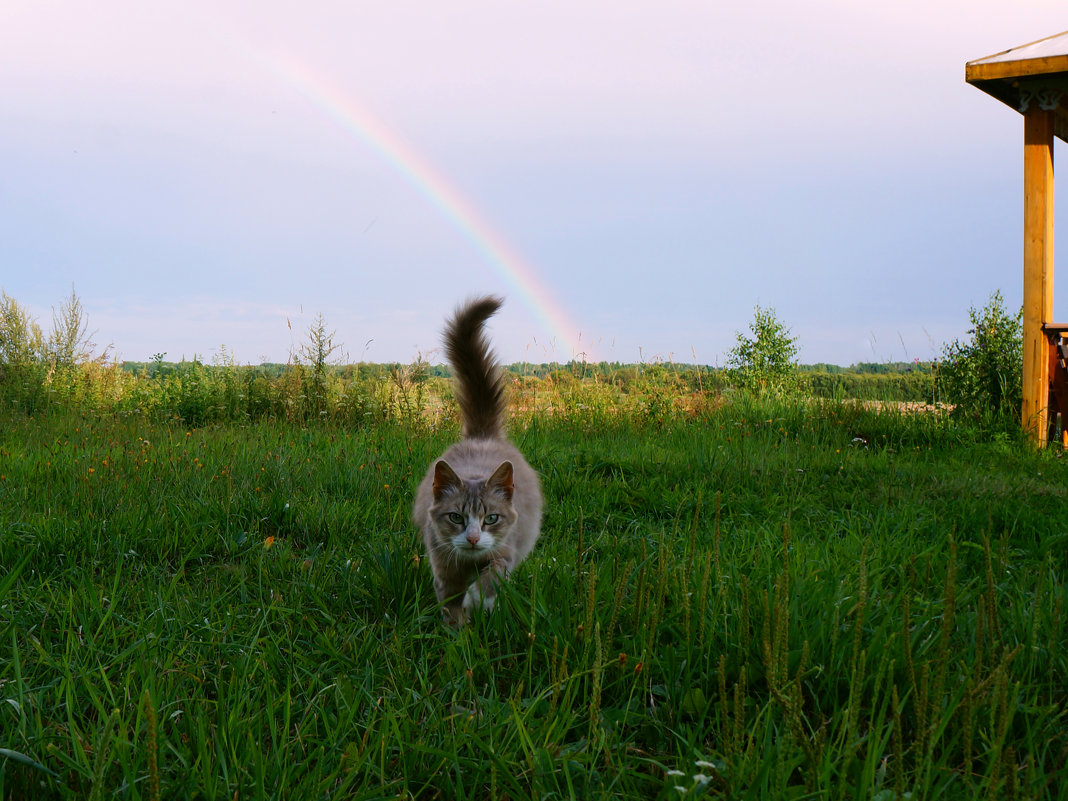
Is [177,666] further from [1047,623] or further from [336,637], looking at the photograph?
[1047,623]

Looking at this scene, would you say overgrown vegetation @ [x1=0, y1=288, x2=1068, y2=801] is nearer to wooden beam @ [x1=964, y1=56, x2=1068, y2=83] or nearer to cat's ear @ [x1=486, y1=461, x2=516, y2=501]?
cat's ear @ [x1=486, y1=461, x2=516, y2=501]

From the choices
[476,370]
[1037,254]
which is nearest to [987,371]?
[1037,254]

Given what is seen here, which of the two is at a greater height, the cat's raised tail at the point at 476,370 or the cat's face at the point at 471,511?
the cat's raised tail at the point at 476,370

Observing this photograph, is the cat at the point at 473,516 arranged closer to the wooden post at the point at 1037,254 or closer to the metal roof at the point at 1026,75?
the wooden post at the point at 1037,254

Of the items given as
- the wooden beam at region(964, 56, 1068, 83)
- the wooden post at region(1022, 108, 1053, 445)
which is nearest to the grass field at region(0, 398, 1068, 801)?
the wooden post at region(1022, 108, 1053, 445)

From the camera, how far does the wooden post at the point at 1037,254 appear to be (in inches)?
302

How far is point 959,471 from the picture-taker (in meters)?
5.45

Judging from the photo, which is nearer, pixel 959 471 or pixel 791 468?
pixel 791 468

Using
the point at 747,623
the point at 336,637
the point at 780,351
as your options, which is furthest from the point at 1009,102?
the point at 780,351

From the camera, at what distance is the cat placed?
2.75 meters

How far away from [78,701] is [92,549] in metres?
1.38

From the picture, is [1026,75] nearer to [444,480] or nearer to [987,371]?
[987,371]

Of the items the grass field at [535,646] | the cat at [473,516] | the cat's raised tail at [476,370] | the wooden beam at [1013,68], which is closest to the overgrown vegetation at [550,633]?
the grass field at [535,646]

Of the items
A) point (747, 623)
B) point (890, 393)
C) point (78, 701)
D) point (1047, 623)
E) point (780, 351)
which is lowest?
point (78, 701)
